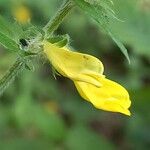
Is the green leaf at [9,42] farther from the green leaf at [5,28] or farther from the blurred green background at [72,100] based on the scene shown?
the blurred green background at [72,100]

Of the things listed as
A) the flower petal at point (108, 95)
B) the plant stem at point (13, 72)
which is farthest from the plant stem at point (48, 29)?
the flower petal at point (108, 95)

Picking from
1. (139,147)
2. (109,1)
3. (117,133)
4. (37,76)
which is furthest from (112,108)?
(117,133)

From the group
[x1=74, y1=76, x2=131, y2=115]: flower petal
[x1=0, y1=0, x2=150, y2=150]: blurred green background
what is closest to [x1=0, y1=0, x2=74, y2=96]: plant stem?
[x1=74, y1=76, x2=131, y2=115]: flower petal

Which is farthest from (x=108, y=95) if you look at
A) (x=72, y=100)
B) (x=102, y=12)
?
(x=72, y=100)

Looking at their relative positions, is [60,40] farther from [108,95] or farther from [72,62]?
[108,95]

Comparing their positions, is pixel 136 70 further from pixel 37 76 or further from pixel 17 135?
pixel 17 135

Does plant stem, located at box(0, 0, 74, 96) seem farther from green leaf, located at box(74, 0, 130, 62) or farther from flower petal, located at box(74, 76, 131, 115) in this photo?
flower petal, located at box(74, 76, 131, 115)
